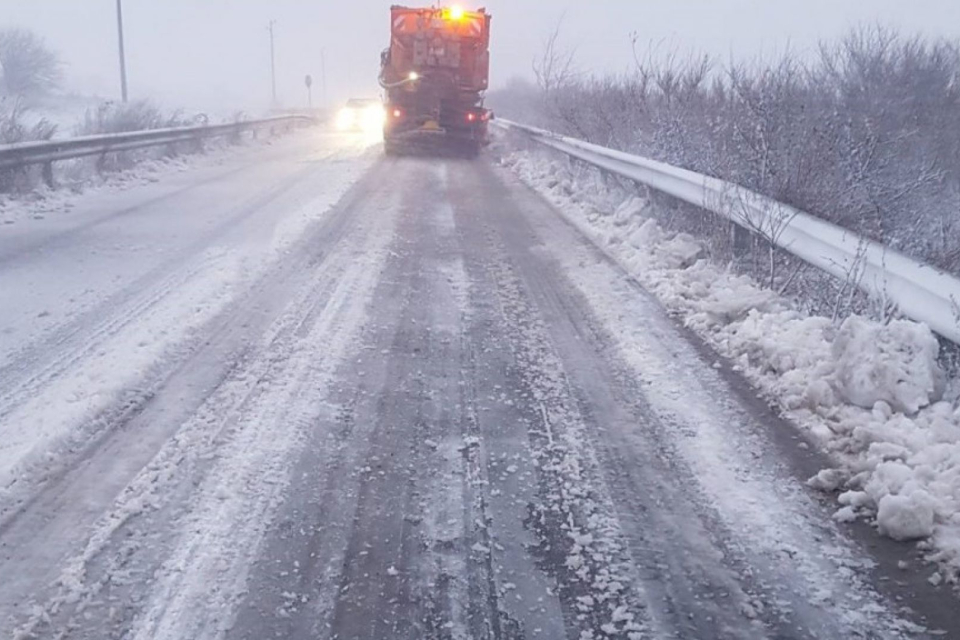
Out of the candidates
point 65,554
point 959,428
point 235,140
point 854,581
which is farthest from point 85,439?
point 235,140

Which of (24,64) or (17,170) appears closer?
(17,170)

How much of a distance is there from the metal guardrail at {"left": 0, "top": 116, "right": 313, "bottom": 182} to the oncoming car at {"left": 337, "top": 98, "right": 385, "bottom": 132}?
18.1 m

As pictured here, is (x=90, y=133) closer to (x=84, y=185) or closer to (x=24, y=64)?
(x=84, y=185)

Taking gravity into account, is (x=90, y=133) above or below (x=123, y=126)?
below

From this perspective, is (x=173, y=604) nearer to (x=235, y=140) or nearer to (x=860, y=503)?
(x=860, y=503)

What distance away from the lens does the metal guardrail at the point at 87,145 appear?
11688mm

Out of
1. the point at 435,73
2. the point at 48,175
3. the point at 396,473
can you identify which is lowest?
the point at 396,473

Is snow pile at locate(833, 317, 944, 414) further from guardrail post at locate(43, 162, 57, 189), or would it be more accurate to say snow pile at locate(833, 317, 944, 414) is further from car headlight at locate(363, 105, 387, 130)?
car headlight at locate(363, 105, 387, 130)

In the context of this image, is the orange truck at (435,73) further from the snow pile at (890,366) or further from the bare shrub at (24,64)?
the bare shrub at (24,64)

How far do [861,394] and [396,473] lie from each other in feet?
8.08

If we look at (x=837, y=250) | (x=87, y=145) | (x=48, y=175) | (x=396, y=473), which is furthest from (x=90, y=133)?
(x=396, y=473)

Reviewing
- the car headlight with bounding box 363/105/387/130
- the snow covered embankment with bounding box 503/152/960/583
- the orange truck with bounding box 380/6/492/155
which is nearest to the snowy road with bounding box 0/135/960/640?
the snow covered embankment with bounding box 503/152/960/583

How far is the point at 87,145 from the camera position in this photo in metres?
13.9

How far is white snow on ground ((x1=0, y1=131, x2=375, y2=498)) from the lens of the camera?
4.08 metres
